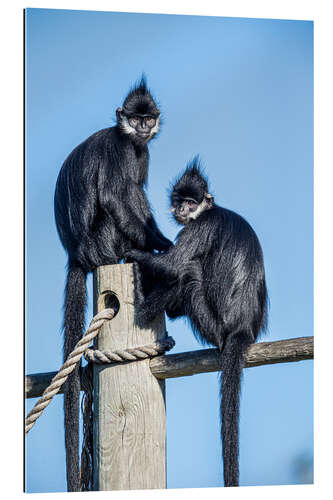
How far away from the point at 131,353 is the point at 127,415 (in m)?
0.29

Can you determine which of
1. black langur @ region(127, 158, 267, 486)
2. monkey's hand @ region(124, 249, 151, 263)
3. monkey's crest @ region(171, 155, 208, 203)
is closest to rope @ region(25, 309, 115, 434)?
black langur @ region(127, 158, 267, 486)

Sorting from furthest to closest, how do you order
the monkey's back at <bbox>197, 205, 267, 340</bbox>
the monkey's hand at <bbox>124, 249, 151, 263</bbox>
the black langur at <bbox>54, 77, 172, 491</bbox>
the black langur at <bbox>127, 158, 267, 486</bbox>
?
the black langur at <bbox>54, 77, 172, 491</bbox> < the monkey's hand at <bbox>124, 249, 151, 263</bbox> < the monkey's back at <bbox>197, 205, 267, 340</bbox> < the black langur at <bbox>127, 158, 267, 486</bbox>

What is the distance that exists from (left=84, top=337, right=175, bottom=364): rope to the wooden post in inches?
1.6

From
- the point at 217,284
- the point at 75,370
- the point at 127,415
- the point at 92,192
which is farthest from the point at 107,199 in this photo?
the point at 127,415

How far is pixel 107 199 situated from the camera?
439cm

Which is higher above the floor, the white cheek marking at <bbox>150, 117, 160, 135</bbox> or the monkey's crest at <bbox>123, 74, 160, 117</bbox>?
the monkey's crest at <bbox>123, 74, 160, 117</bbox>

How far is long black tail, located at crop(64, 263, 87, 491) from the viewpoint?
3.60m

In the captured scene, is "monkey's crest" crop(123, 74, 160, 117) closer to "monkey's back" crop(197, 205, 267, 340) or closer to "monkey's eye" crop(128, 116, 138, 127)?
"monkey's eye" crop(128, 116, 138, 127)

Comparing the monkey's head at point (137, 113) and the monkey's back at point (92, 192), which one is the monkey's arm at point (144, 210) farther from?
the monkey's head at point (137, 113)

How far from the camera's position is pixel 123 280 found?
3.60 m

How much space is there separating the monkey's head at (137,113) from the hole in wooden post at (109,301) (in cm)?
132

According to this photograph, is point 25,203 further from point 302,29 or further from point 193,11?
point 302,29
